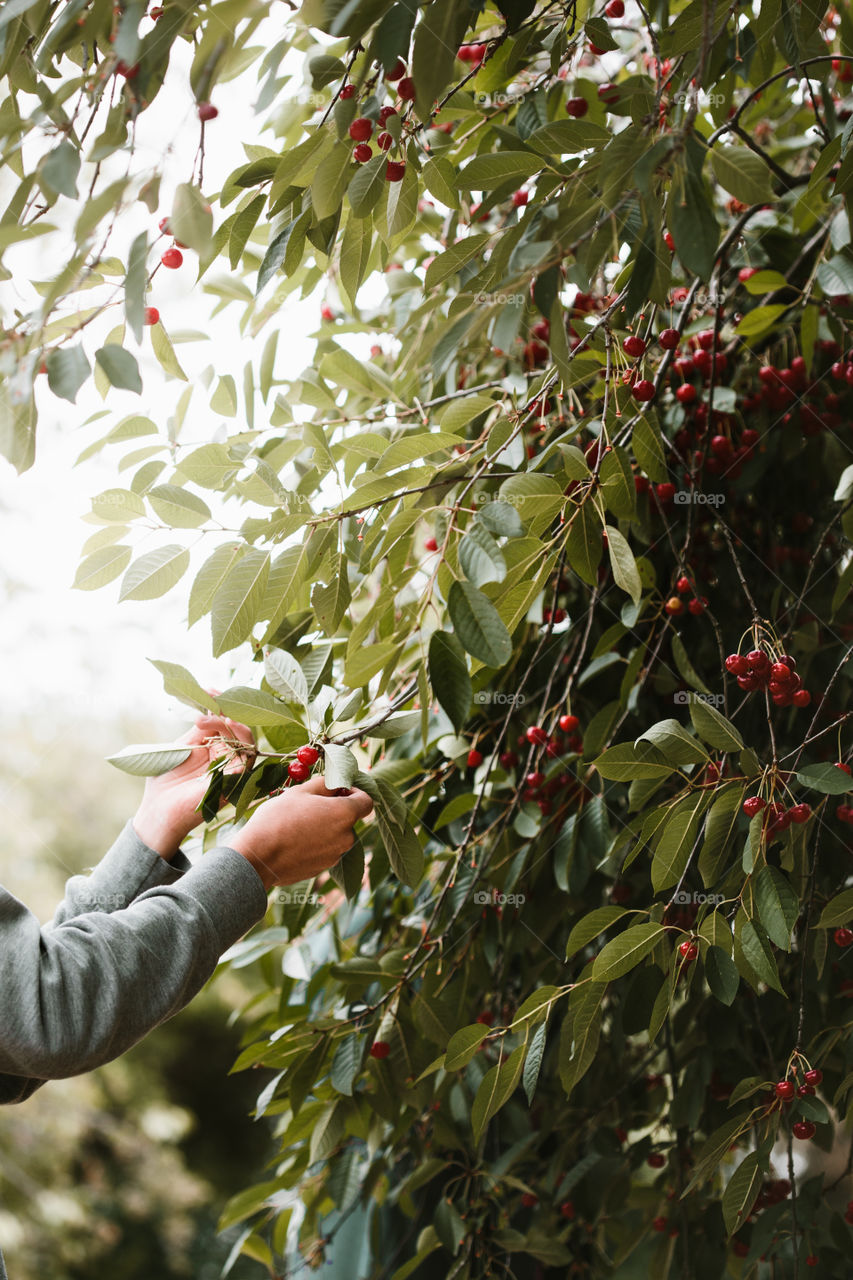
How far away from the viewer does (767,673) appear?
692 millimetres

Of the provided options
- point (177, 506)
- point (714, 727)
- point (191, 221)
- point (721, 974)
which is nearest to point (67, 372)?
point (191, 221)

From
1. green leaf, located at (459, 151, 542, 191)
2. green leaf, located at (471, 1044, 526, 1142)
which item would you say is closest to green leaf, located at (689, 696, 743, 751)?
green leaf, located at (471, 1044, 526, 1142)

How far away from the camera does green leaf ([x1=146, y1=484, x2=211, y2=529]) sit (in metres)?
0.68

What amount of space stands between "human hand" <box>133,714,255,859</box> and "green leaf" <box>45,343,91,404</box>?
280 millimetres

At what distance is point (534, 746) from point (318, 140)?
521 mm

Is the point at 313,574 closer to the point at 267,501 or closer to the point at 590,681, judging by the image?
the point at 267,501

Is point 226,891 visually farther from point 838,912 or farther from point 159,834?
point 838,912

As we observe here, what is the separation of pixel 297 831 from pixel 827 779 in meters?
0.34

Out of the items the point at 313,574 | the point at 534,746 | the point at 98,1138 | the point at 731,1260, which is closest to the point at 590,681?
the point at 534,746

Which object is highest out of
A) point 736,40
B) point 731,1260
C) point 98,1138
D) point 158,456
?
point 736,40

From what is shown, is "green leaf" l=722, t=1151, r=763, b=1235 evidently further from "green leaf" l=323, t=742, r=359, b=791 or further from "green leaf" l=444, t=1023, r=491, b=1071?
"green leaf" l=323, t=742, r=359, b=791

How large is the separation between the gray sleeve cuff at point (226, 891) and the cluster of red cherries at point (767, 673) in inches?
14.3

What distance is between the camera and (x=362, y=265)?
2.32ft

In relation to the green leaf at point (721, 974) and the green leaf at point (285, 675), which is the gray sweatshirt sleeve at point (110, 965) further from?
the green leaf at point (721, 974)
